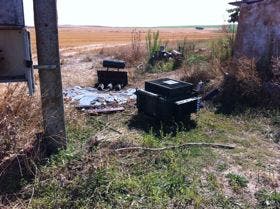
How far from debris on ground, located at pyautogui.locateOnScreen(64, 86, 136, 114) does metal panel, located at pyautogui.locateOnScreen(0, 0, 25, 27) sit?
3.81 metres

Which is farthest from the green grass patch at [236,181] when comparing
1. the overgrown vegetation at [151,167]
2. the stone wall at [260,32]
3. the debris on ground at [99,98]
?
the stone wall at [260,32]

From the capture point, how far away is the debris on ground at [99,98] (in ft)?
27.8

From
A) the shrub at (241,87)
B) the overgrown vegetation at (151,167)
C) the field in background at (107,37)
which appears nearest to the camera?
the overgrown vegetation at (151,167)

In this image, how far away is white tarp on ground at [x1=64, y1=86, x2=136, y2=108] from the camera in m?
8.97

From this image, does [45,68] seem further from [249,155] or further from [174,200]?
[249,155]

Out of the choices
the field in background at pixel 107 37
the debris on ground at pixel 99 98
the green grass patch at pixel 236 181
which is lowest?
the field in background at pixel 107 37

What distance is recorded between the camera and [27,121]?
17.5 ft

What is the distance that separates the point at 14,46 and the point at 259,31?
327 inches

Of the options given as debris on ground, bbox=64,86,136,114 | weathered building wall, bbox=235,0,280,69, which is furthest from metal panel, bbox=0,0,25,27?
weathered building wall, bbox=235,0,280,69

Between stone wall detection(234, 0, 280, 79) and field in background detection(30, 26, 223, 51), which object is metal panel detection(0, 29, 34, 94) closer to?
stone wall detection(234, 0, 280, 79)

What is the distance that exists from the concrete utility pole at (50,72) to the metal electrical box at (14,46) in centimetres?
26

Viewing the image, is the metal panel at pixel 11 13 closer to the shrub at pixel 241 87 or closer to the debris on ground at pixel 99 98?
the debris on ground at pixel 99 98

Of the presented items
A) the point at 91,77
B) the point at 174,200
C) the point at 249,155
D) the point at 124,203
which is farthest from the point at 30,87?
the point at 91,77

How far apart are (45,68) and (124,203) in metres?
2.14
